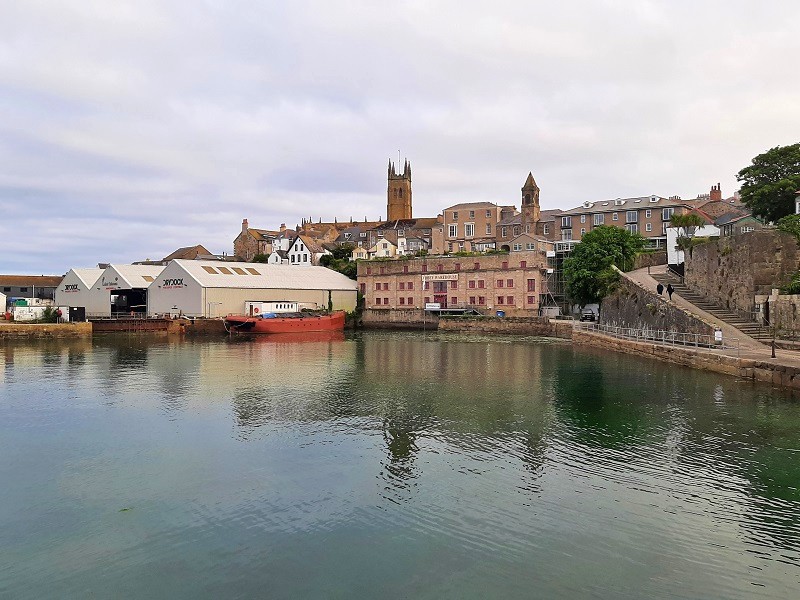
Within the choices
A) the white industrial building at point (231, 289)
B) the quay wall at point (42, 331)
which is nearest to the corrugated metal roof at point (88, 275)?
the white industrial building at point (231, 289)

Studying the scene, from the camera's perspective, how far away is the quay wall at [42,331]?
55312mm

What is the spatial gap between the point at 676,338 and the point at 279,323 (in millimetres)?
39254

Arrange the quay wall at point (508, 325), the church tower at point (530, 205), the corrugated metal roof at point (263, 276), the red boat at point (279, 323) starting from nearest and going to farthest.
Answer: the quay wall at point (508, 325) < the red boat at point (279, 323) < the corrugated metal roof at point (263, 276) < the church tower at point (530, 205)

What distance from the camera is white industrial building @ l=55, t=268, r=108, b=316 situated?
229ft

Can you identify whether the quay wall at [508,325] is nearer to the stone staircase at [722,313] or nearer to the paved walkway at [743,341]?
the stone staircase at [722,313]

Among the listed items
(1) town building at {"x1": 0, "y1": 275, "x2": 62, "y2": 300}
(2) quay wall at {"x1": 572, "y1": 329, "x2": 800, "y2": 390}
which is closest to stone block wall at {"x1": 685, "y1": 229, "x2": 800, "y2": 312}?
(2) quay wall at {"x1": 572, "y1": 329, "x2": 800, "y2": 390}

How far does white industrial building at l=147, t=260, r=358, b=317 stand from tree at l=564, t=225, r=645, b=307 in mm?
30430

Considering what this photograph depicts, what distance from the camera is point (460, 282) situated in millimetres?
69875

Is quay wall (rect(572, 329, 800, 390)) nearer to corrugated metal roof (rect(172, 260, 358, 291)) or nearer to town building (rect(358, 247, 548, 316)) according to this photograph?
town building (rect(358, 247, 548, 316))

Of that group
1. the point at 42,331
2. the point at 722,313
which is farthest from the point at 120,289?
the point at 722,313

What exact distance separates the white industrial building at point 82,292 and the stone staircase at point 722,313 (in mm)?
60497

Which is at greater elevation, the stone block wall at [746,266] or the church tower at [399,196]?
the church tower at [399,196]

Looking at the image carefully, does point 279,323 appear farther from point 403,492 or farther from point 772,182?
point 403,492

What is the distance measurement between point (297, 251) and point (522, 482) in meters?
86.7
